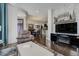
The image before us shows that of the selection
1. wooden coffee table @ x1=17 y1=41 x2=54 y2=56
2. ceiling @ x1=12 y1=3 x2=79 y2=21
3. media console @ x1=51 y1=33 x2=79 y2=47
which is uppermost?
ceiling @ x1=12 y1=3 x2=79 y2=21

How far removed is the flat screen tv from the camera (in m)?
2.25

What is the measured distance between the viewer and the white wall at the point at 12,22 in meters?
2.28

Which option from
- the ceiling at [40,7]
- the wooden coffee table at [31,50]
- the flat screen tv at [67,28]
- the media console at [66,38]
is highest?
the ceiling at [40,7]

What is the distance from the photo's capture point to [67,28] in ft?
7.60

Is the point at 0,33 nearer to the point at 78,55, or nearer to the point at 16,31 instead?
the point at 16,31

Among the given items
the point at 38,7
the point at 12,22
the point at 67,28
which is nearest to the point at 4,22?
the point at 12,22

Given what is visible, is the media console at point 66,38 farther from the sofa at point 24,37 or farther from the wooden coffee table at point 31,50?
the sofa at point 24,37

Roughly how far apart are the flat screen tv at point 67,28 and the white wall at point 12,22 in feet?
2.32

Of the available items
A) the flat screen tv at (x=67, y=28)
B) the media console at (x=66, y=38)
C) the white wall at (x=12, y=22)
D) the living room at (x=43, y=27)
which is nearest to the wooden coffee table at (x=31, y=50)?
the living room at (x=43, y=27)

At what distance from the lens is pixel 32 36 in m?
2.37

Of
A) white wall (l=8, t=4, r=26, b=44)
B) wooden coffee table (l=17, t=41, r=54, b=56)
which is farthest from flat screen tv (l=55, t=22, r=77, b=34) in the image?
white wall (l=8, t=4, r=26, b=44)

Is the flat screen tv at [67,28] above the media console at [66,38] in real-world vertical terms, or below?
above

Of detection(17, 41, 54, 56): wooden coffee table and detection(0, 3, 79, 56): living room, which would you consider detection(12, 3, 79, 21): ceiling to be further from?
detection(17, 41, 54, 56): wooden coffee table

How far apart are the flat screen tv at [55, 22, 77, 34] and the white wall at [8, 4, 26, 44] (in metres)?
0.71
